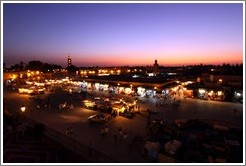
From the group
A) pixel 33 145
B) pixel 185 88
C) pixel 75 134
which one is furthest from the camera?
pixel 185 88

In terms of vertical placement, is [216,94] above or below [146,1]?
below

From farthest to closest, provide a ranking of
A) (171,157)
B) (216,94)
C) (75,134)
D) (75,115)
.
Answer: (216,94) < (75,115) < (75,134) < (171,157)

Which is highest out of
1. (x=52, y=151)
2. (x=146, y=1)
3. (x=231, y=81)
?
(x=146, y=1)

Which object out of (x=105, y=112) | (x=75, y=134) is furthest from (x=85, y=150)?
(x=105, y=112)

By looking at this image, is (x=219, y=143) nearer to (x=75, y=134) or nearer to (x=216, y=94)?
(x=75, y=134)

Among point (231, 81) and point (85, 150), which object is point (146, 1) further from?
point (231, 81)

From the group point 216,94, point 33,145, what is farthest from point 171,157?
point 216,94

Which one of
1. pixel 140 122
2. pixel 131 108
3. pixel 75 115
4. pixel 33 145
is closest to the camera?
pixel 33 145

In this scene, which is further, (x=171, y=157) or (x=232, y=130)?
(x=232, y=130)

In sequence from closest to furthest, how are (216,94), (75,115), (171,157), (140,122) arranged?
(171,157) → (140,122) → (75,115) → (216,94)

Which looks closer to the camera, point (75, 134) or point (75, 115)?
point (75, 134)
